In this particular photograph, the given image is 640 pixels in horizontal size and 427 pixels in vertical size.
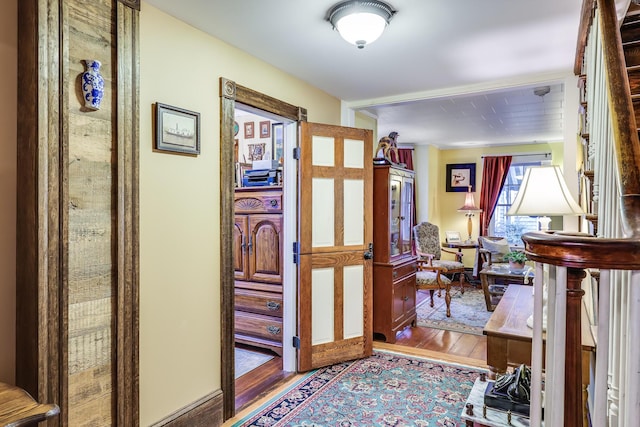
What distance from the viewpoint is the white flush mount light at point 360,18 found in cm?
201

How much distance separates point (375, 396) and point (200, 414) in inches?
46.2

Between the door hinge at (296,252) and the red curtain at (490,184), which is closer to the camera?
the door hinge at (296,252)

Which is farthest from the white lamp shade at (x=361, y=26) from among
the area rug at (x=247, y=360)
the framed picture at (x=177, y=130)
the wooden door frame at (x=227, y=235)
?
the area rug at (x=247, y=360)

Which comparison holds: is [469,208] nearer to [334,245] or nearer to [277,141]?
[277,141]

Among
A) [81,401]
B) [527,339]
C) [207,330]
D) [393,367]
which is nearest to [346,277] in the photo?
[393,367]

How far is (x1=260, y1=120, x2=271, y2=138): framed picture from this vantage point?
4.36 m

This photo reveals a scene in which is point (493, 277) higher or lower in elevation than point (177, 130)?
lower

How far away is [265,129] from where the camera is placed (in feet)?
14.4

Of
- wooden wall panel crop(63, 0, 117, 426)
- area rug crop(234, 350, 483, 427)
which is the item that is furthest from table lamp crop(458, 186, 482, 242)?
wooden wall panel crop(63, 0, 117, 426)

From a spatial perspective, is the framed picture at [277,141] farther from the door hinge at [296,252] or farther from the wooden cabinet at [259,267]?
the door hinge at [296,252]

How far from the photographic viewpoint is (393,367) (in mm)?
3262

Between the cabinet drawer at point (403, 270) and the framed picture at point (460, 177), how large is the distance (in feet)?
11.6

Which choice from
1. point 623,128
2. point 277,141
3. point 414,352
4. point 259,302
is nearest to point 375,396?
point 414,352

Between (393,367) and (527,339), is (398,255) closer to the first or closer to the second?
(393,367)
